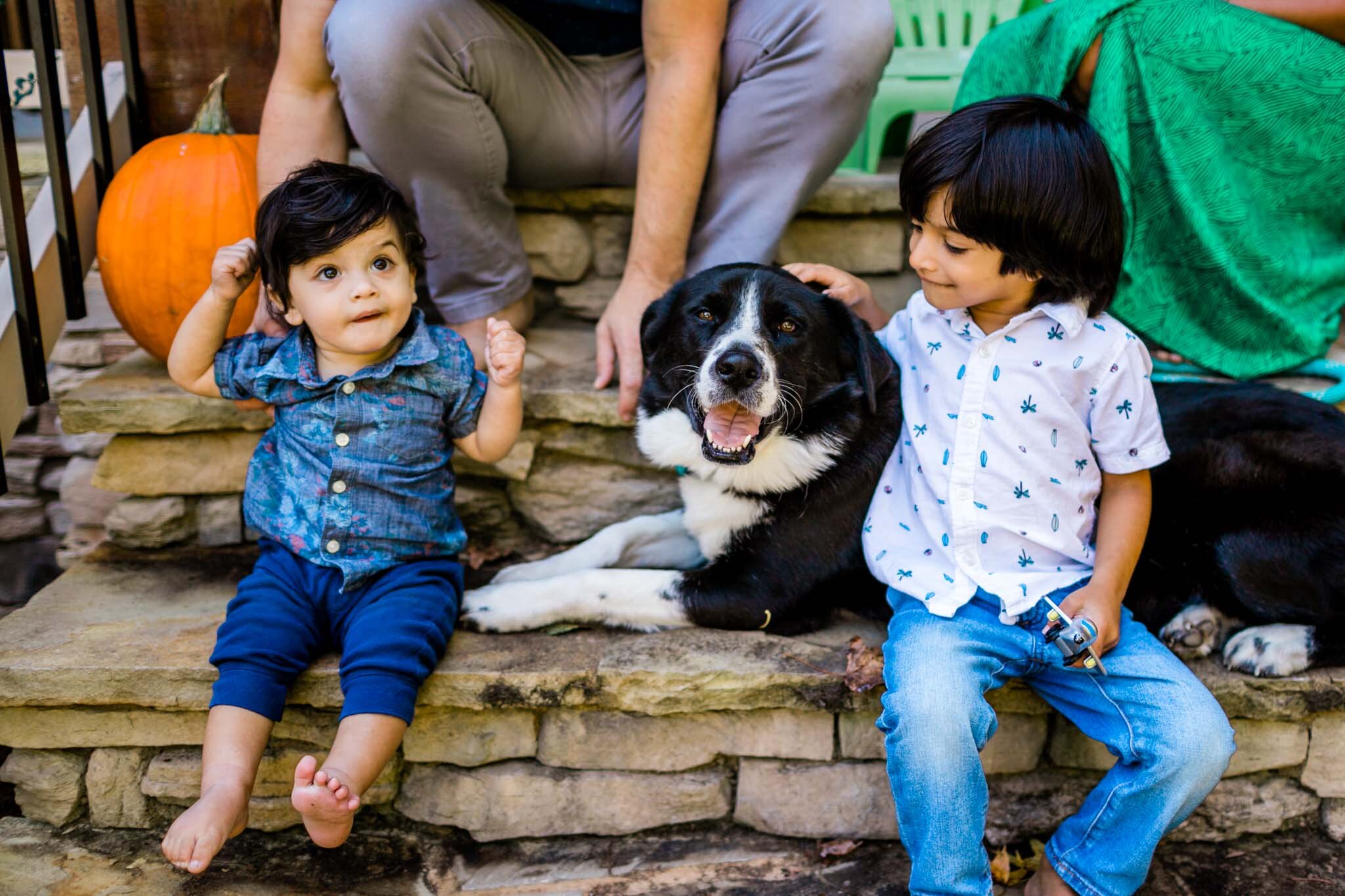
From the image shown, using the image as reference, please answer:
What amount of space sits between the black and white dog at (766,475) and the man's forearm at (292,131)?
984 mm

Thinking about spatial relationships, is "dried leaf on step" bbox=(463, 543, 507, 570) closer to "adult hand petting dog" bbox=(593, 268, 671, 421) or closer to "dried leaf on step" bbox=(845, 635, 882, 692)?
"adult hand petting dog" bbox=(593, 268, 671, 421)

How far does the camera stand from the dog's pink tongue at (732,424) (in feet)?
6.88

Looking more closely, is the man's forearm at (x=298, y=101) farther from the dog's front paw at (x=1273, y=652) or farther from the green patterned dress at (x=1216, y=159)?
the dog's front paw at (x=1273, y=652)

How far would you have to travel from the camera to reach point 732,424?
6.93 ft

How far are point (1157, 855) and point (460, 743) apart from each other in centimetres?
152

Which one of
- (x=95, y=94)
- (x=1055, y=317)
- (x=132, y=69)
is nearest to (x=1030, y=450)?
(x=1055, y=317)

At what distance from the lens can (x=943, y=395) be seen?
2061mm

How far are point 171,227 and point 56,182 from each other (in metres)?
0.37

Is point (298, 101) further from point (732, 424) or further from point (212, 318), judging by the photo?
point (732, 424)

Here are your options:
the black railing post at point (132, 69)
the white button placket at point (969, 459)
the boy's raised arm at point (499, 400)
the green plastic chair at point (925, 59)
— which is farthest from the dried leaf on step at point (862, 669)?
the black railing post at point (132, 69)

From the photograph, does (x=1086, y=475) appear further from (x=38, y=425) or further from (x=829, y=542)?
(x=38, y=425)

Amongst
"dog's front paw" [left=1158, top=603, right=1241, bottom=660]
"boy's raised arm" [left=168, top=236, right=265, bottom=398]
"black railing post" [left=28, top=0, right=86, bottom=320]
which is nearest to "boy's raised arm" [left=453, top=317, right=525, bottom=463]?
"boy's raised arm" [left=168, top=236, right=265, bottom=398]

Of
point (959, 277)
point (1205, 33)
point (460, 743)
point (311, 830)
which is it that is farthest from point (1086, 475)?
point (311, 830)

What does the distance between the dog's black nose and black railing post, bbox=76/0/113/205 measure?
1.88 meters
